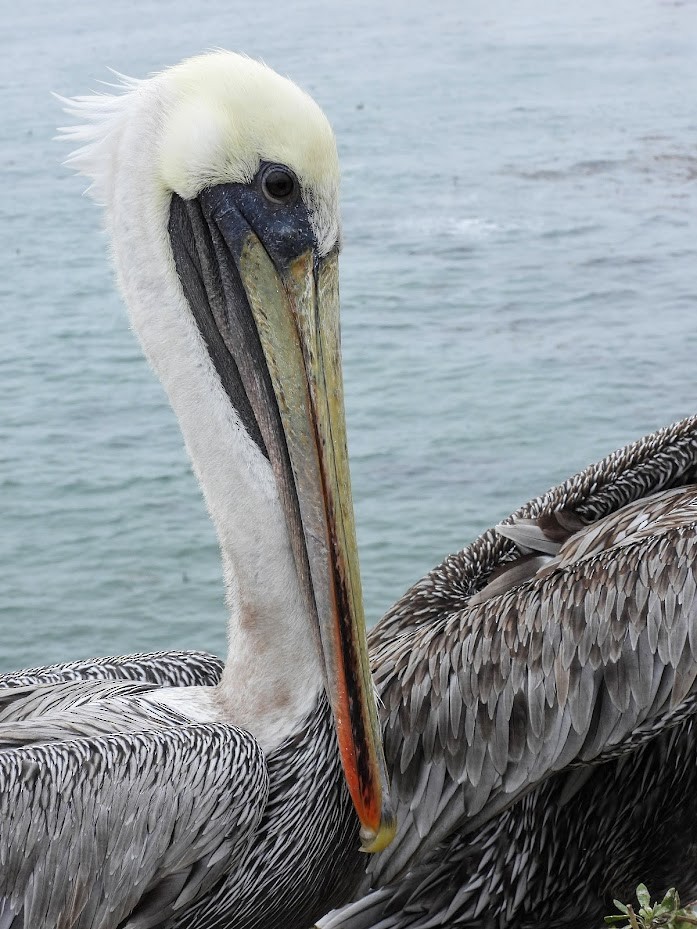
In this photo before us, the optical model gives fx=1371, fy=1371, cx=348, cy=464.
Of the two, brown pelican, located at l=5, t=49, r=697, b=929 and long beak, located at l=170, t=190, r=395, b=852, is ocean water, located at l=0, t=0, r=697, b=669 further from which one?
long beak, located at l=170, t=190, r=395, b=852

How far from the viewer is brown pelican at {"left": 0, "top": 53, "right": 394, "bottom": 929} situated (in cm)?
246

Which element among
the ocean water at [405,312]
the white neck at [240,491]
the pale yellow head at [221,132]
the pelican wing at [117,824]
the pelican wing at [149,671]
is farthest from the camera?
the ocean water at [405,312]

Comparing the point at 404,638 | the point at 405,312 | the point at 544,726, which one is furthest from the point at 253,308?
the point at 405,312

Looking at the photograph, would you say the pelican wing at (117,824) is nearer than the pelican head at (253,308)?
Yes

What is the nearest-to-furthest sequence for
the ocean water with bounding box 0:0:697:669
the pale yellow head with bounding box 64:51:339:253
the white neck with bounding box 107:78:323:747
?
the pale yellow head with bounding box 64:51:339:253 → the white neck with bounding box 107:78:323:747 → the ocean water with bounding box 0:0:697:669

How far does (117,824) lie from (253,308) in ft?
3.25

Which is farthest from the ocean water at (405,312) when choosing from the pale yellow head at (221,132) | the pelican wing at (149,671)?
the pale yellow head at (221,132)

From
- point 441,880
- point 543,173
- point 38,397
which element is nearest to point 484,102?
point 543,173

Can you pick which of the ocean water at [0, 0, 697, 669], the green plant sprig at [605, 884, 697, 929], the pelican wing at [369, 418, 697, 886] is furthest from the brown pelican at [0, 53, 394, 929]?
the ocean water at [0, 0, 697, 669]

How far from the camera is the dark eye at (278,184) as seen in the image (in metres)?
2.56

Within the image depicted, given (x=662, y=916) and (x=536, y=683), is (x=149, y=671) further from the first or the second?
(x=662, y=916)

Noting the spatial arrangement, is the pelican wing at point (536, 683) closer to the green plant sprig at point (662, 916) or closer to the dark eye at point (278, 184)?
the green plant sprig at point (662, 916)

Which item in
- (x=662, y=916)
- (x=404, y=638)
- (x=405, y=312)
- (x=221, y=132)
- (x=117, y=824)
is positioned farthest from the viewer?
(x=405, y=312)

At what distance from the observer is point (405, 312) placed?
10.2m
